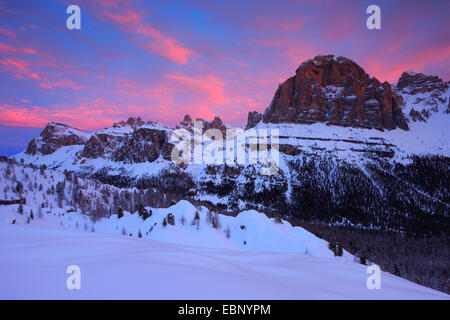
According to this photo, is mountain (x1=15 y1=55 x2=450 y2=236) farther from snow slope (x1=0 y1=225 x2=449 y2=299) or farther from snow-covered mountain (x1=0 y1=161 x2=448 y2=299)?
snow slope (x1=0 y1=225 x2=449 y2=299)

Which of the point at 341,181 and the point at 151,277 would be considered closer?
the point at 151,277

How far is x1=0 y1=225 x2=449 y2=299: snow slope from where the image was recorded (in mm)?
2306

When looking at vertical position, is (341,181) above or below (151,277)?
below

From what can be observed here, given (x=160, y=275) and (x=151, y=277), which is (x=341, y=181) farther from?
(x=151, y=277)

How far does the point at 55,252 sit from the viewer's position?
349cm

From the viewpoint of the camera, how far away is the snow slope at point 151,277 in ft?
7.57

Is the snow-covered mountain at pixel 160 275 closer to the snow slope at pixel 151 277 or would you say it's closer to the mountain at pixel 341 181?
the snow slope at pixel 151 277

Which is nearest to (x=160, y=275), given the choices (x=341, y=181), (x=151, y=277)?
(x=151, y=277)

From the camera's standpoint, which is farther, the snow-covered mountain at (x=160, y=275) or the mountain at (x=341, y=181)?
the mountain at (x=341, y=181)

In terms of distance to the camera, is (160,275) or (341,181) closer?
(160,275)

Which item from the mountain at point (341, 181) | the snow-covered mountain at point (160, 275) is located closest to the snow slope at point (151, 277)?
the snow-covered mountain at point (160, 275)

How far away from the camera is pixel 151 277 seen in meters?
2.70
